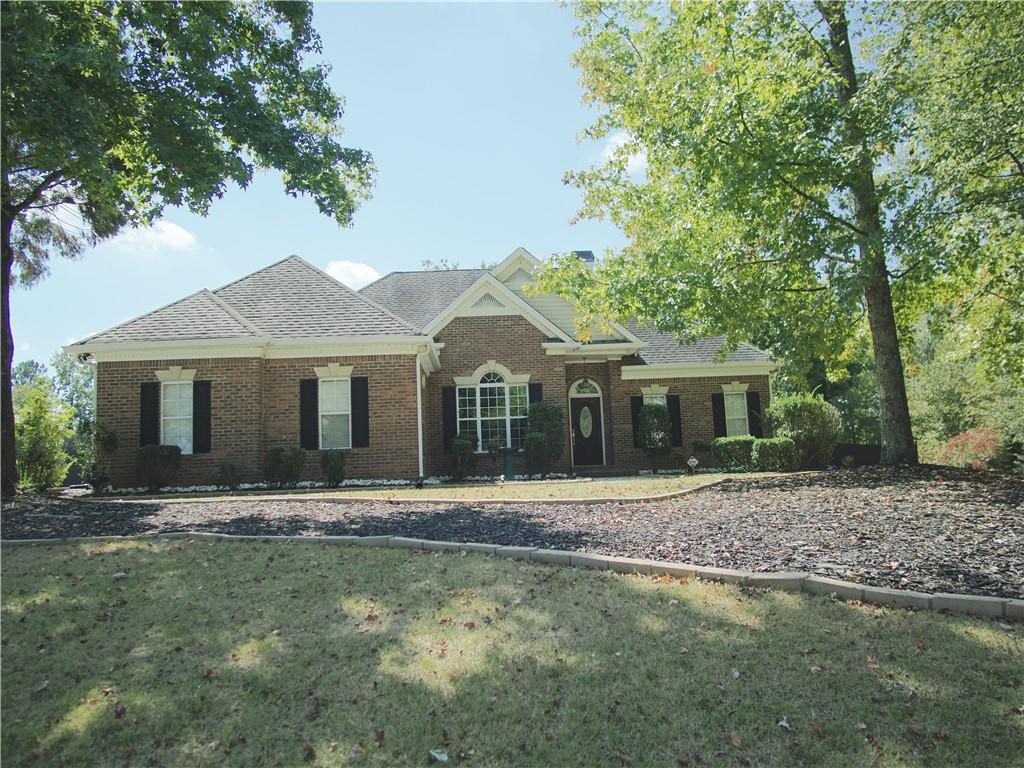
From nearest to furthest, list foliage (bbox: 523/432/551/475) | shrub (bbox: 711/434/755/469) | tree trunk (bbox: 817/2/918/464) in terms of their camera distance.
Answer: tree trunk (bbox: 817/2/918/464) < foliage (bbox: 523/432/551/475) < shrub (bbox: 711/434/755/469)

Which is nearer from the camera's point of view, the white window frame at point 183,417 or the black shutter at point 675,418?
the white window frame at point 183,417

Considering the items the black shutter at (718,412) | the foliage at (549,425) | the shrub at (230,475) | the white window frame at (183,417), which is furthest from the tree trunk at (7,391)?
the black shutter at (718,412)

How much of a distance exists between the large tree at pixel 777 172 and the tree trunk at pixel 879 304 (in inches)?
1.1

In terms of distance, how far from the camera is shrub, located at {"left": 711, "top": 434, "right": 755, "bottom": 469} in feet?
62.1

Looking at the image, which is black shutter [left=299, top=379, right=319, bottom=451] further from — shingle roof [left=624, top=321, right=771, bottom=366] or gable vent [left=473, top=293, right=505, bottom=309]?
shingle roof [left=624, top=321, right=771, bottom=366]

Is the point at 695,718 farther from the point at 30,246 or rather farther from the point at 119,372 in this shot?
the point at 30,246

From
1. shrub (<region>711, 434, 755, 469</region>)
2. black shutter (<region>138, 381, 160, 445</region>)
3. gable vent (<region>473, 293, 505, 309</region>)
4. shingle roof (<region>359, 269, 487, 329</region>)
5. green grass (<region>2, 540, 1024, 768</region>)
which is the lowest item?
green grass (<region>2, 540, 1024, 768</region>)

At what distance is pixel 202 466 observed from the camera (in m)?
15.3

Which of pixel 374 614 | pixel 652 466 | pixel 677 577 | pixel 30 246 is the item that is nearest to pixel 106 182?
pixel 374 614

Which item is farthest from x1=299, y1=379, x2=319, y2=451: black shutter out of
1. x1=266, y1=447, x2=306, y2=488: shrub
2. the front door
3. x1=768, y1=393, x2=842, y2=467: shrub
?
x1=768, y1=393, x2=842, y2=467: shrub

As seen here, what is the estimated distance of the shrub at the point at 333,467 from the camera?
1500cm

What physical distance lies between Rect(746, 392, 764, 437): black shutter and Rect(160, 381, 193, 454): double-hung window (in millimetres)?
16342

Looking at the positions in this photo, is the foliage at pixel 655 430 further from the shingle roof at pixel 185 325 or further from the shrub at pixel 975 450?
the shingle roof at pixel 185 325

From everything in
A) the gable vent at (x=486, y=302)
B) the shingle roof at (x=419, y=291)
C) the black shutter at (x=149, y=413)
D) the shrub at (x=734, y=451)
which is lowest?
the shrub at (x=734, y=451)
